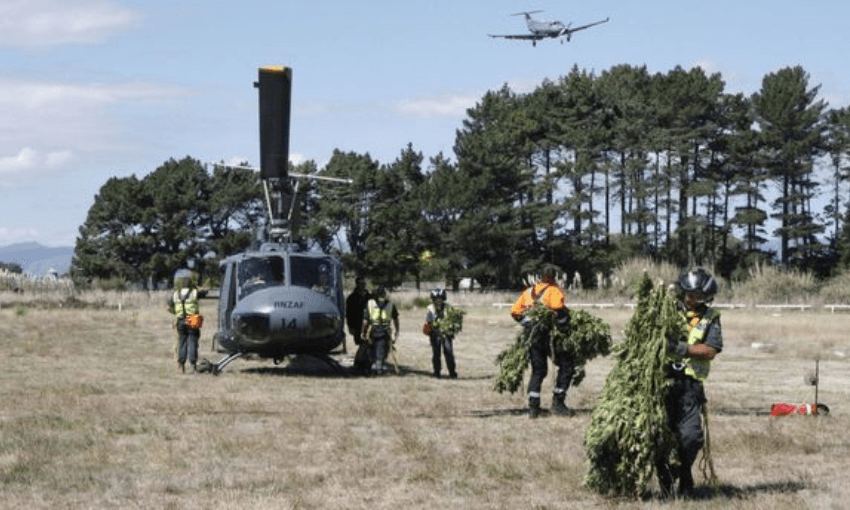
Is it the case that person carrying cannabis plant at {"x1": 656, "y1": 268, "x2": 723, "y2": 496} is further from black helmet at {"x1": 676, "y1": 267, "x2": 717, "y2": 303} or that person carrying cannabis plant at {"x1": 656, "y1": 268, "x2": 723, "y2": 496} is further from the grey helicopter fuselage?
the grey helicopter fuselage

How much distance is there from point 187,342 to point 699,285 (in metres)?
14.8

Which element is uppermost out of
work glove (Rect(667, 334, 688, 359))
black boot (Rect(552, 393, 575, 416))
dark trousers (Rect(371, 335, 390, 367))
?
work glove (Rect(667, 334, 688, 359))

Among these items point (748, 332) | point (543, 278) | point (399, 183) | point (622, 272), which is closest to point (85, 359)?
point (543, 278)

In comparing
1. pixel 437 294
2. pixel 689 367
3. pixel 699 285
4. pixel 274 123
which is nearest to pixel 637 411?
pixel 689 367

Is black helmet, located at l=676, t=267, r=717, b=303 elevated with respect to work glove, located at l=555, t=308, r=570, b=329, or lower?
elevated

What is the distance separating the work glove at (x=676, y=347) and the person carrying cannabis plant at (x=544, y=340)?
5819 millimetres

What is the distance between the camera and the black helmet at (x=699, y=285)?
9.51 meters

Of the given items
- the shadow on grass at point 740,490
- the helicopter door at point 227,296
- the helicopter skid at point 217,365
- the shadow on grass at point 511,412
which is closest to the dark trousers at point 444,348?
the helicopter skid at point 217,365

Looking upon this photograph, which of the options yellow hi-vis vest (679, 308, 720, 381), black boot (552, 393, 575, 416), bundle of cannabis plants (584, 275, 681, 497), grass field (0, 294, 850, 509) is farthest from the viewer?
black boot (552, 393, 575, 416)

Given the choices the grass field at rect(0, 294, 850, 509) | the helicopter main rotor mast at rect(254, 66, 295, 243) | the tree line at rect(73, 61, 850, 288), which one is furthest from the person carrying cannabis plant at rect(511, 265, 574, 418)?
the tree line at rect(73, 61, 850, 288)

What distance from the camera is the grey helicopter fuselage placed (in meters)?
20.2

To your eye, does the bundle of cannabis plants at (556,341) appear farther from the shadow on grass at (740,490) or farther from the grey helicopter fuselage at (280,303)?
the grey helicopter fuselage at (280,303)

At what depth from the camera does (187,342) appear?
2278cm

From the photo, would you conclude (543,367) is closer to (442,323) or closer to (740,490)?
(740,490)
